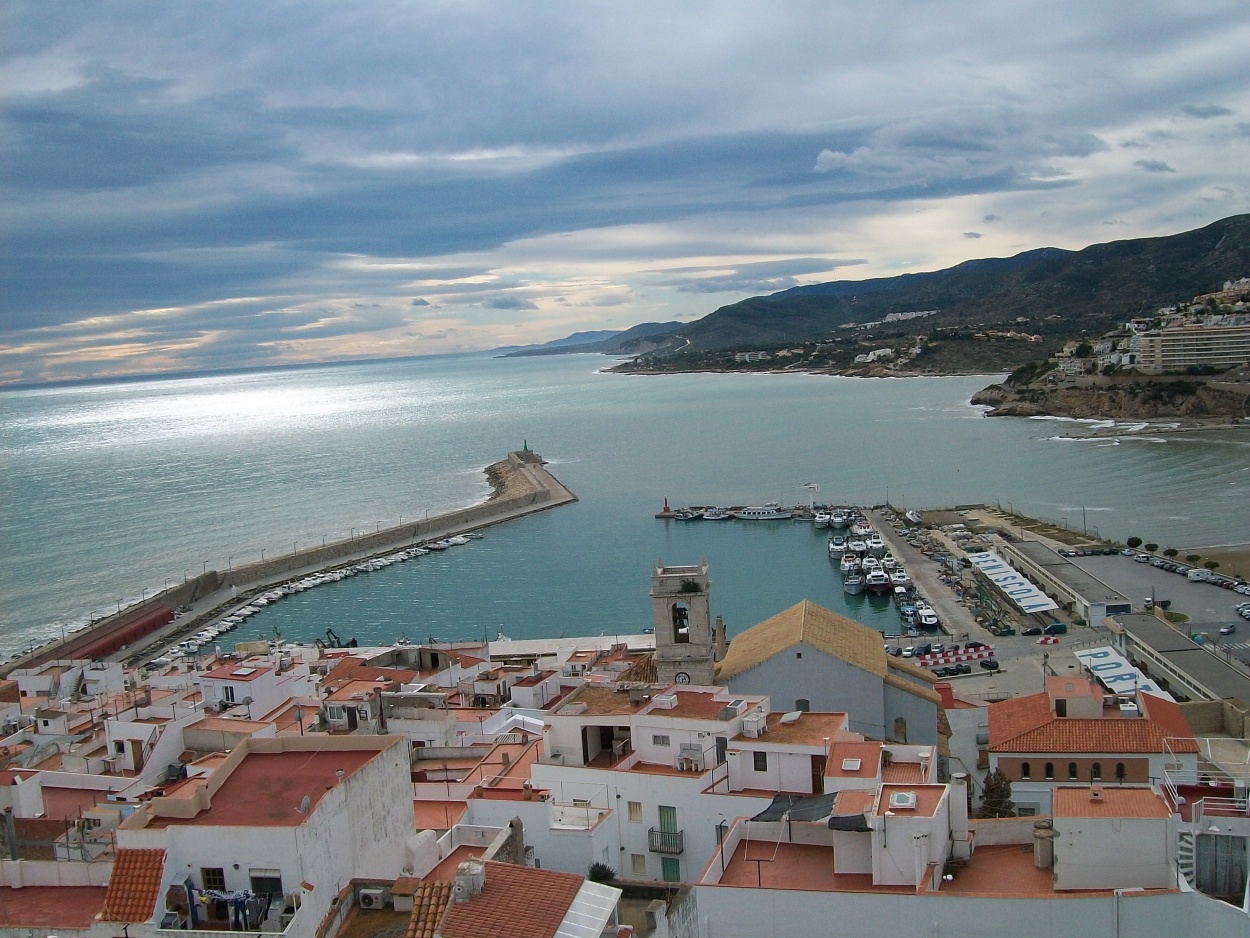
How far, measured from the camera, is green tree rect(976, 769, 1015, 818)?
46.2 ft

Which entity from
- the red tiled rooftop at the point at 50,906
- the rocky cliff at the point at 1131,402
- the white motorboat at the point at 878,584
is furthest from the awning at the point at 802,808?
the rocky cliff at the point at 1131,402

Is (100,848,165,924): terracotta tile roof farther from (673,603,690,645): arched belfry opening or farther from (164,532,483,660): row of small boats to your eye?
(164,532,483,660): row of small boats

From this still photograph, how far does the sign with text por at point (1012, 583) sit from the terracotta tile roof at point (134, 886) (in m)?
31.9

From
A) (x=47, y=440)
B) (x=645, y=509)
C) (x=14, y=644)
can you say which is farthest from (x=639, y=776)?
(x=47, y=440)

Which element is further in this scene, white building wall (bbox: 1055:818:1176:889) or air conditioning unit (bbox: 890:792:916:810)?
air conditioning unit (bbox: 890:792:916:810)

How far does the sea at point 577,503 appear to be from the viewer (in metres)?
44.0

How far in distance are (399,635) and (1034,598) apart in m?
22.5

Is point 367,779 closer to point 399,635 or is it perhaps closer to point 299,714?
point 299,714

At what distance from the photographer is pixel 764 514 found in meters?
60.3

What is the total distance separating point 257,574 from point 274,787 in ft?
145

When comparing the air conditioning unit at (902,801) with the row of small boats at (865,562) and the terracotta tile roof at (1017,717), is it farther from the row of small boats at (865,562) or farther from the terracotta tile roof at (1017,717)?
the row of small boats at (865,562)

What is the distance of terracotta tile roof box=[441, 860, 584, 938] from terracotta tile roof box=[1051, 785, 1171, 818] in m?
3.81

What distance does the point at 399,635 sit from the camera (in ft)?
130

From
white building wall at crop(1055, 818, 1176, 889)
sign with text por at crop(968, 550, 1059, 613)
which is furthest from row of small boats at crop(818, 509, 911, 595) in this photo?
white building wall at crop(1055, 818, 1176, 889)
